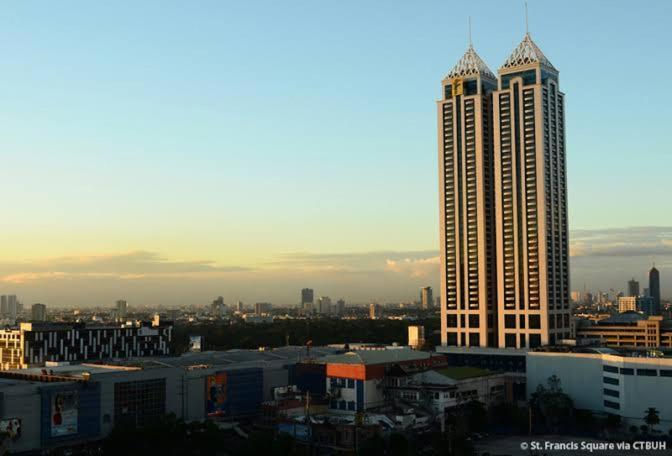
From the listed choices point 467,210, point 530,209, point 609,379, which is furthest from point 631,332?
point 609,379

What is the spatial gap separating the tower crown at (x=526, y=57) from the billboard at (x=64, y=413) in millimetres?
89831

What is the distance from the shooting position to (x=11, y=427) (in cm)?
6831

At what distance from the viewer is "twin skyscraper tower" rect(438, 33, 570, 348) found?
412 ft

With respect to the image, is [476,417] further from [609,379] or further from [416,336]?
[416,336]

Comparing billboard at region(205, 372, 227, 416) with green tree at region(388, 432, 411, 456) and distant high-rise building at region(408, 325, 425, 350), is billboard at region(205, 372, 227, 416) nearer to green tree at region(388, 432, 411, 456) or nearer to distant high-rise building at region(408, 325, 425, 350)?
green tree at region(388, 432, 411, 456)

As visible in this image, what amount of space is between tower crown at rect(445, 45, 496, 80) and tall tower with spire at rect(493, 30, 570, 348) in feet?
18.8

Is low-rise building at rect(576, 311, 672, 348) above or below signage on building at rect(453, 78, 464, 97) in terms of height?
below

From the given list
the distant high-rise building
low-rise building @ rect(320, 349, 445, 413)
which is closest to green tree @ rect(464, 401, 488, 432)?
low-rise building @ rect(320, 349, 445, 413)

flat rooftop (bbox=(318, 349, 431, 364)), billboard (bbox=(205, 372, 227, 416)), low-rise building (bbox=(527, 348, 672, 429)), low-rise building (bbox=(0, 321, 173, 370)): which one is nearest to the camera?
low-rise building (bbox=(527, 348, 672, 429))

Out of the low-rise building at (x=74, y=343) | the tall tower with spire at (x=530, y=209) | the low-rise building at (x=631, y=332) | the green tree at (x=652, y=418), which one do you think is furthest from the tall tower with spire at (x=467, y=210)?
the low-rise building at (x=74, y=343)

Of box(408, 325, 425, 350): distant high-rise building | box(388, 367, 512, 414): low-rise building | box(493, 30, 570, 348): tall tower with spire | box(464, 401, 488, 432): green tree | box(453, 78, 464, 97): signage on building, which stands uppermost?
box(453, 78, 464, 97): signage on building

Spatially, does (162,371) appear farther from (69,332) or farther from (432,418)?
(69,332)

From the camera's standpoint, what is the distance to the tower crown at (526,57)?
130 m

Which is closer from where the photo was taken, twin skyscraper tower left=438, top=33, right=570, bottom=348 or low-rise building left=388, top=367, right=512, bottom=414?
low-rise building left=388, top=367, right=512, bottom=414
